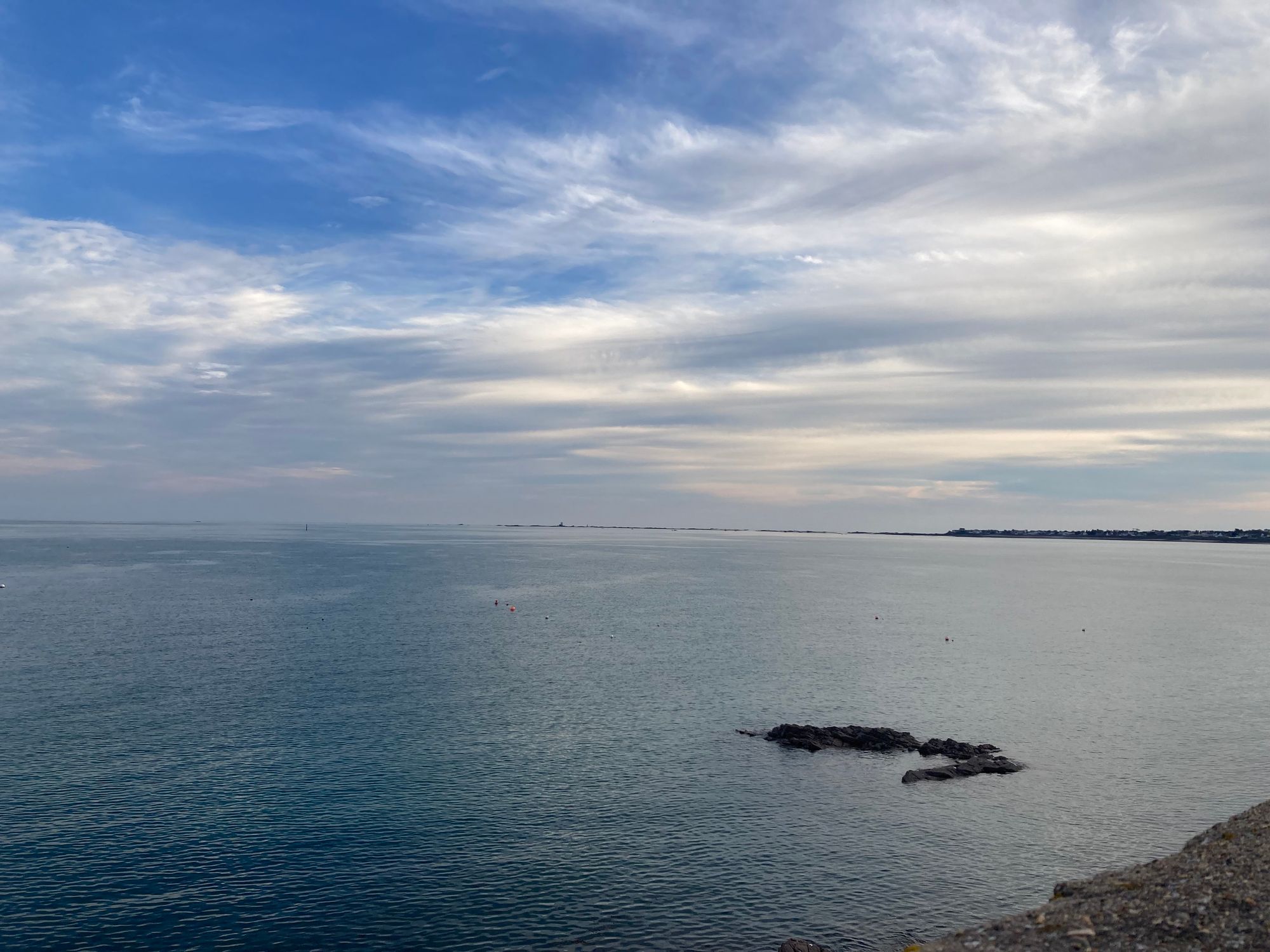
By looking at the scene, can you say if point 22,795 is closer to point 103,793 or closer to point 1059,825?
point 103,793

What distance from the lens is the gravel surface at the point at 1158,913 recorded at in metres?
28.2

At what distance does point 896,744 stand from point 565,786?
1016 inches

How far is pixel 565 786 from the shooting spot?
184 feet

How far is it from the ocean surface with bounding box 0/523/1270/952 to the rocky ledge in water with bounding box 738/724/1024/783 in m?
1.76

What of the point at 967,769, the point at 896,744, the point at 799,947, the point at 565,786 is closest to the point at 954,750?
the point at 896,744

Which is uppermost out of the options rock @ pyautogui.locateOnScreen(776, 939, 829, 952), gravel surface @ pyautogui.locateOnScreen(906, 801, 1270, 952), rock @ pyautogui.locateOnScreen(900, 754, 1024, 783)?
gravel surface @ pyautogui.locateOnScreen(906, 801, 1270, 952)

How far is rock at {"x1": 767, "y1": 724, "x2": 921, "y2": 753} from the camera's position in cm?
6556

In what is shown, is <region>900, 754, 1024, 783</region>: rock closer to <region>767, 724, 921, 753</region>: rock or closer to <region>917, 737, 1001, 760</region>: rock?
<region>917, 737, 1001, 760</region>: rock

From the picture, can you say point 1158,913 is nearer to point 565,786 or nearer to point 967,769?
point 967,769

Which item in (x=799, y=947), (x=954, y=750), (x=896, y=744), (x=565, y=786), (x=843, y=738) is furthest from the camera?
(x=843, y=738)

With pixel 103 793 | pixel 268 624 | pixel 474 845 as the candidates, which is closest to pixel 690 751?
pixel 474 845

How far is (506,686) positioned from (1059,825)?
5092 cm

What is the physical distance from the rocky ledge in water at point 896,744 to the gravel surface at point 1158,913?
23182 mm

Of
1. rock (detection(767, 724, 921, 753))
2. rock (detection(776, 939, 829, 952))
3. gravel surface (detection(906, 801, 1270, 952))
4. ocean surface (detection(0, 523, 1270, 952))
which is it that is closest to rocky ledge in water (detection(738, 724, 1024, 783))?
rock (detection(767, 724, 921, 753))
